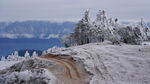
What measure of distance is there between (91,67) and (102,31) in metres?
23.2

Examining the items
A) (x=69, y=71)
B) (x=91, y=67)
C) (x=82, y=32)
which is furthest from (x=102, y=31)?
(x=69, y=71)

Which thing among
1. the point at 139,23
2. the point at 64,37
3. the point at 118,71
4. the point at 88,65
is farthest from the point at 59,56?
the point at 64,37

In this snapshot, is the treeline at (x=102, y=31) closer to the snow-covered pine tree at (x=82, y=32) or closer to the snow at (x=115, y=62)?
the snow-covered pine tree at (x=82, y=32)

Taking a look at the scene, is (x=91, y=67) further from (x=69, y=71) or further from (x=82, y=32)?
(x=82, y=32)

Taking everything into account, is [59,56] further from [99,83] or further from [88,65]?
[99,83]

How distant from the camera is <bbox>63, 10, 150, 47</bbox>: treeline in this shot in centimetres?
4166

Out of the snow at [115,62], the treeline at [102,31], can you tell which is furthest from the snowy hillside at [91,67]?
the treeline at [102,31]

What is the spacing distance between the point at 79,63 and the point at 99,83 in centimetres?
341

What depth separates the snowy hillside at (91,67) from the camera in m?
23.1

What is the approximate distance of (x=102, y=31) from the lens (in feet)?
→ 155

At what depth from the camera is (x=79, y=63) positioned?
2539cm

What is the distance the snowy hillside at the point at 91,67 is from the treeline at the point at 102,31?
45.2 feet

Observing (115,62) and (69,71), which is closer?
(69,71)

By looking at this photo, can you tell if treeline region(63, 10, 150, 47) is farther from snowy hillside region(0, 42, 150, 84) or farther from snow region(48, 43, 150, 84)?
snowy hillside region(0, 42, 150, 84)
